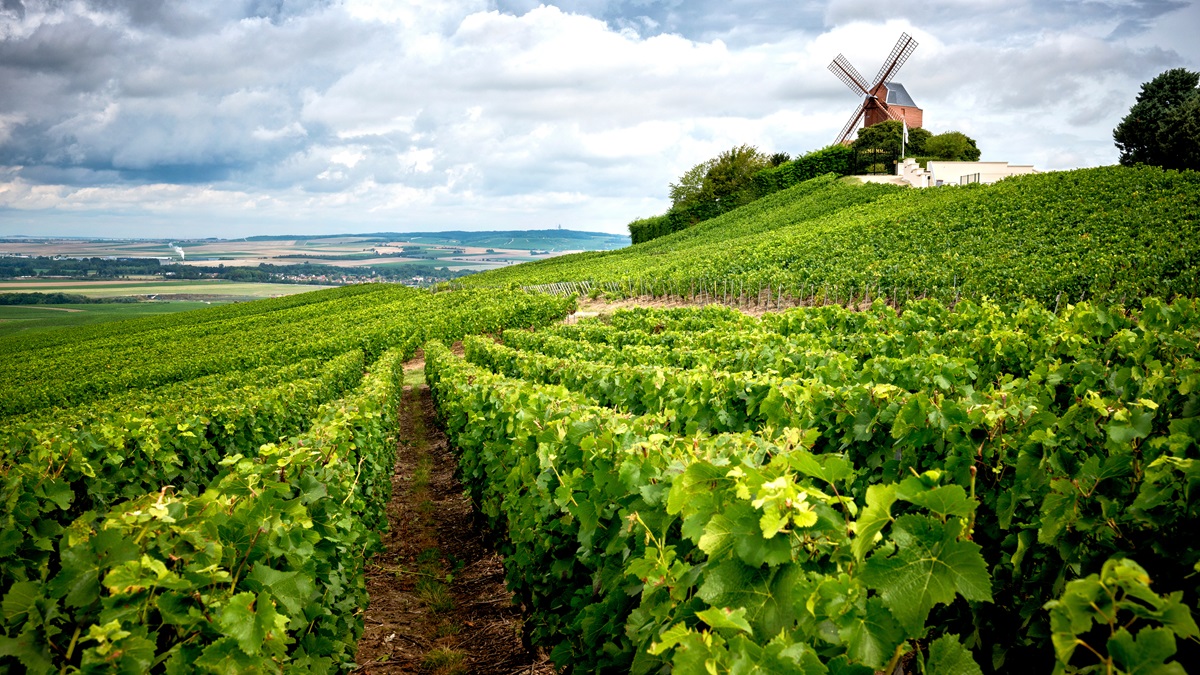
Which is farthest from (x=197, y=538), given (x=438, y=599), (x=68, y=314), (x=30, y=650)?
(x=68, y=314)

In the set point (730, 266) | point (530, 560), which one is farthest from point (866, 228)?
point (530, 560)

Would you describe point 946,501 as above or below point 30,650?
above

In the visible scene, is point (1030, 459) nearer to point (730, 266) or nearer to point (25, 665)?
point (25, 665)

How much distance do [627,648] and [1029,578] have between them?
6.65 ft

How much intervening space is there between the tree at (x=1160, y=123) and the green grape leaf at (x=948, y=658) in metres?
65.5

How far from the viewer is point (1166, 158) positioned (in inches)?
2068

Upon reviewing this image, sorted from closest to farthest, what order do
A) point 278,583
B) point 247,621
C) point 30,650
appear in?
point 30,650
point 247,621
point 278,583

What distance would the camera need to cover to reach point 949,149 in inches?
2766

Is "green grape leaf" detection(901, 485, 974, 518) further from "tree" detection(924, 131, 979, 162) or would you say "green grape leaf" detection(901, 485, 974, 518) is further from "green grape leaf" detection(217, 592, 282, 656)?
"tree" detection(924, 131, 979, 162)

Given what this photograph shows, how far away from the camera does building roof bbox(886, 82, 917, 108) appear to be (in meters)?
76.8

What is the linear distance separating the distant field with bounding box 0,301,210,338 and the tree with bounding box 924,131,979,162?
8539 centimetres

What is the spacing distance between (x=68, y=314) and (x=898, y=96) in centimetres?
10412

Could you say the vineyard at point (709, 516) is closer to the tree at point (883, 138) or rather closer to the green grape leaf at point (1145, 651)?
the green grape leaf at point (1145, 651)

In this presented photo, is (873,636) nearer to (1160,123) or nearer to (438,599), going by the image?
(438,599)
